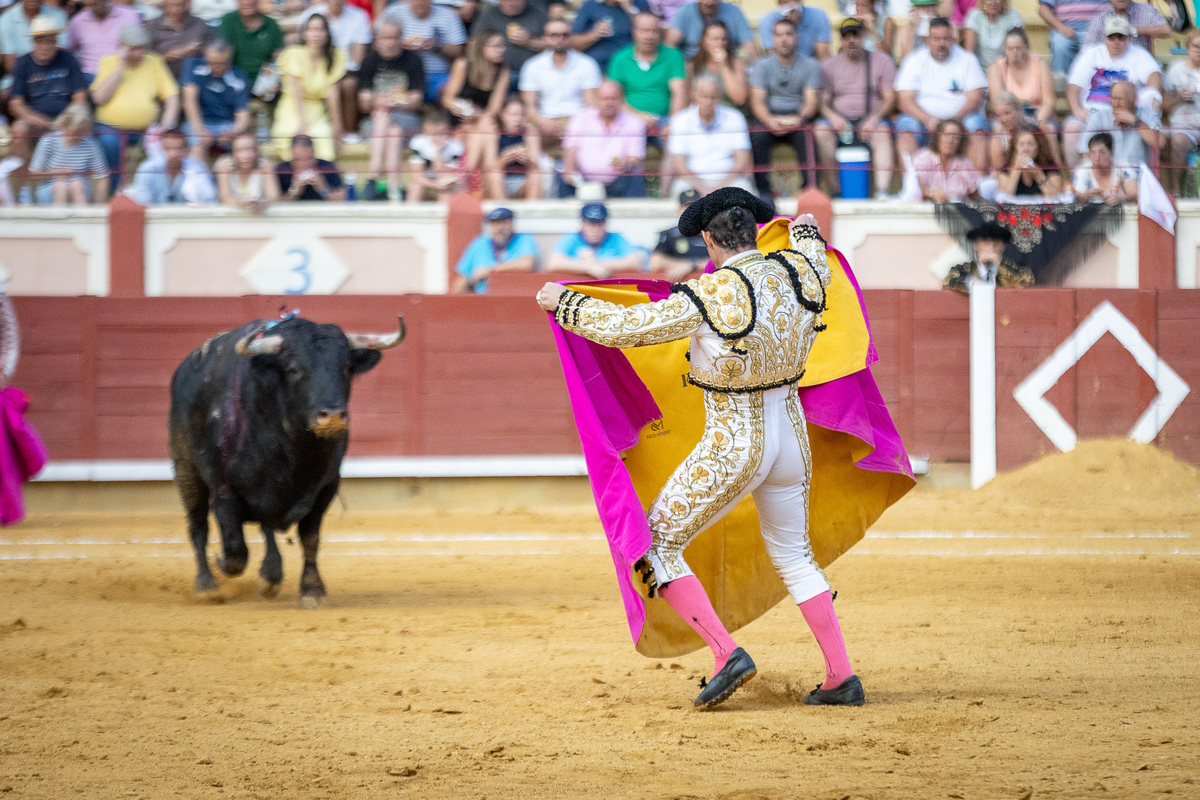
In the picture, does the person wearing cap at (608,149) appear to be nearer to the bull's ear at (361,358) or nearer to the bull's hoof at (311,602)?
the bull's ear at (361,358)

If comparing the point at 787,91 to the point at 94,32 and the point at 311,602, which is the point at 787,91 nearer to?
the point at 94,32

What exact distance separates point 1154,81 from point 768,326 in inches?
283

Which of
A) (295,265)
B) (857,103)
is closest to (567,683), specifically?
(295,265)

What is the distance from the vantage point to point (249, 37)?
9117 millimetres

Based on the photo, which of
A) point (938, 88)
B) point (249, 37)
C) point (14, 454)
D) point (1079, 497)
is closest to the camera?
point (14, 454)

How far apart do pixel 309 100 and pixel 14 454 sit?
3.17 meters

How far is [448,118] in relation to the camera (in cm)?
888

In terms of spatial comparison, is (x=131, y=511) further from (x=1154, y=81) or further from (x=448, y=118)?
(x=1154, y=81)

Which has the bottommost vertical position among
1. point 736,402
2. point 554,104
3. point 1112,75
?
point 736,402

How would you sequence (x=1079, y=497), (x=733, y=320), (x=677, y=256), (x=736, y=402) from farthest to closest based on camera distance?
(x=677, y=256) < (x=1079, y=497) < (x=736, y=402) < (x=733, y=320)

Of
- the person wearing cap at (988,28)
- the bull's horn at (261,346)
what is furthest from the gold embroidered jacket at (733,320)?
the person wearing cap at (988,28)

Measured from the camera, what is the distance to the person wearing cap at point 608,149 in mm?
8656

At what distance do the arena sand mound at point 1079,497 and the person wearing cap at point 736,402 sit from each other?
13.3ft

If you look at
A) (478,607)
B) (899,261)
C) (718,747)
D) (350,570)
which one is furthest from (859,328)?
(899,261)
